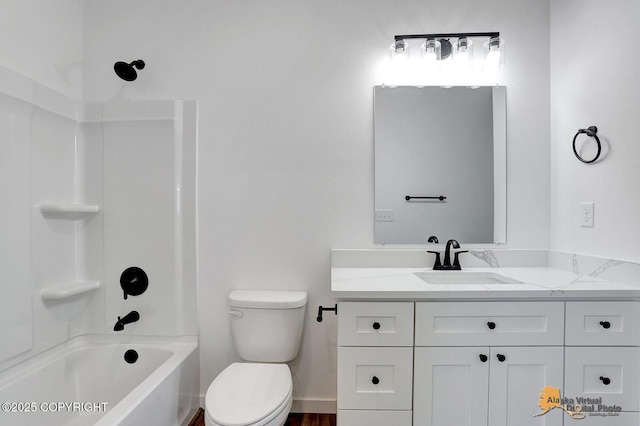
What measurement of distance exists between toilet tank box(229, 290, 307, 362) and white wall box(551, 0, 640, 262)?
1479mm

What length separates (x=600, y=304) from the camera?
1.21 meters

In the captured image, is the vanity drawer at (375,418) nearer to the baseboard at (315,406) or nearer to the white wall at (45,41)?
the baseboard at (315,406)

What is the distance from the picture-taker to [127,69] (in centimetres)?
167

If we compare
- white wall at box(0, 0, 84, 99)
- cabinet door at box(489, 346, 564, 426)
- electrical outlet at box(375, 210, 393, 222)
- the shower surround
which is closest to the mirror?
electrical outlet at box(375, 210, 393, 222)

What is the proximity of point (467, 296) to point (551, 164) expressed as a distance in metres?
1.09

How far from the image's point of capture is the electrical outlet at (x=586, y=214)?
1478mm

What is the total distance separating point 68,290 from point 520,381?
2.17 m

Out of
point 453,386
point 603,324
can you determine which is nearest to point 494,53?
point 603,324

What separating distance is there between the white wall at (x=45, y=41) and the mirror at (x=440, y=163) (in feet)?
5.75

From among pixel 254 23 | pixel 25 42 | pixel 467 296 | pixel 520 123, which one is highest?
pixel 254 23

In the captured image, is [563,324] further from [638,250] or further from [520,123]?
[520,123]

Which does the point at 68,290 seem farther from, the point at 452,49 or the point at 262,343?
the point at 452,49

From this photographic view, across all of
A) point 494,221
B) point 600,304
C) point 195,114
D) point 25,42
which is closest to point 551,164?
point 494,221

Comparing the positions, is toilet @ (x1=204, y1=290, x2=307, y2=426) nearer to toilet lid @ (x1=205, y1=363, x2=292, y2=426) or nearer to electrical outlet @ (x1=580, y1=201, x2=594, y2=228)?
toilet lid @ (x1=205, y1=363, x2=292, y2=426)
